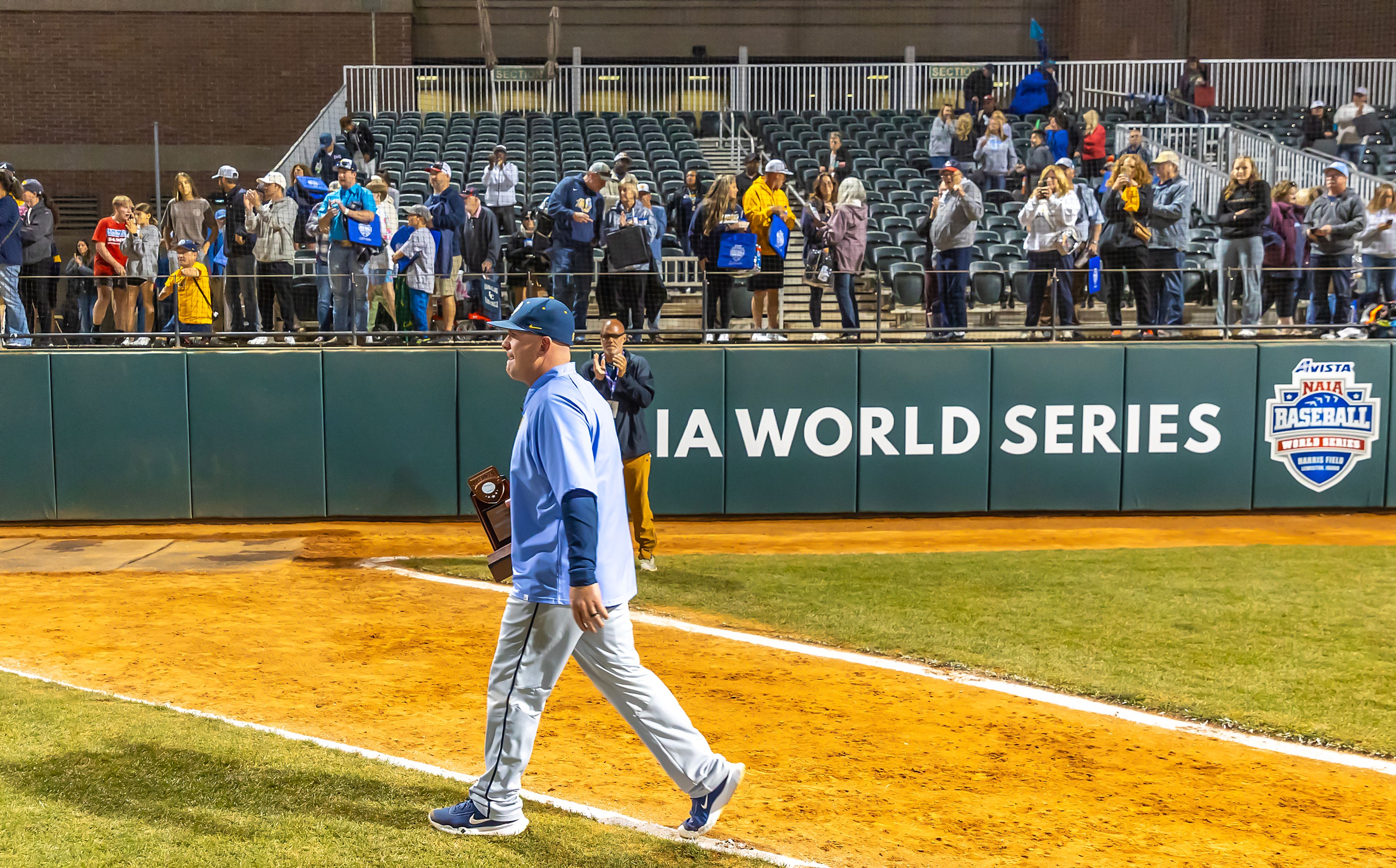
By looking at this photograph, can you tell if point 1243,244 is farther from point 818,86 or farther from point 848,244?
point 818,86

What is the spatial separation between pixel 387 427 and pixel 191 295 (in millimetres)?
2465

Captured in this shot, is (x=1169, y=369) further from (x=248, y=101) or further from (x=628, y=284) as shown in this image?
(x=248, y=101)

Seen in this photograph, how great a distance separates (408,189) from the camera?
19266 mm

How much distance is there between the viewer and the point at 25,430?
12875 millimetres

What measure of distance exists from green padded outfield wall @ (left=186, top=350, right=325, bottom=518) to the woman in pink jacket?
5.62 meters

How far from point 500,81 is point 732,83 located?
15.1ft

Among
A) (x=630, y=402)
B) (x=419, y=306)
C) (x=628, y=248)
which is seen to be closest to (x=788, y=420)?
(x=628, y=248)

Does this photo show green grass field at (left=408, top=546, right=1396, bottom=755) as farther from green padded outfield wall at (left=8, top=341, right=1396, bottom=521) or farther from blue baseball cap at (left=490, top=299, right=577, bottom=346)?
blue baseball cap at (left=490, top=299, right=577, bottom=346)

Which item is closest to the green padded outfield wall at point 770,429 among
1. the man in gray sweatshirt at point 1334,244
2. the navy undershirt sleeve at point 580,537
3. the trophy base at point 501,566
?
the man in gray sweatshirt at point 1334,244

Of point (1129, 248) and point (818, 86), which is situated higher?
point (818, 86)

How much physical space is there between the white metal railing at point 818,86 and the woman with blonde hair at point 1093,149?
4927 millimetres

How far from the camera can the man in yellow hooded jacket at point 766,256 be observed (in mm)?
13539

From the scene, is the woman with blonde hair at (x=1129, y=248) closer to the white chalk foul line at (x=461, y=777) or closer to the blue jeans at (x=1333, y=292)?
the blue jeans at (x=1333, y=292)

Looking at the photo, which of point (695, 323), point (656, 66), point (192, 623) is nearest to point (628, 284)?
point (695, 323)
